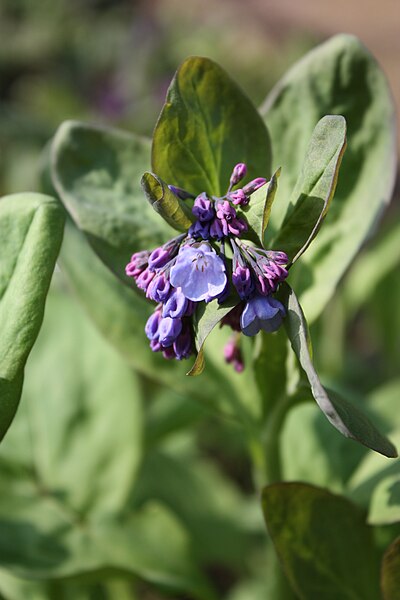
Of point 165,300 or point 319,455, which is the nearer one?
point 165,300

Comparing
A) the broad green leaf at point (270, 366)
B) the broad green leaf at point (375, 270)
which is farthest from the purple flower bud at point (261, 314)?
the broad green leaf at point (375, 270)

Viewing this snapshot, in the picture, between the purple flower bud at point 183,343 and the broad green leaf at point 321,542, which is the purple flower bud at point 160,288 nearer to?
the purple flower bud at point 183,343

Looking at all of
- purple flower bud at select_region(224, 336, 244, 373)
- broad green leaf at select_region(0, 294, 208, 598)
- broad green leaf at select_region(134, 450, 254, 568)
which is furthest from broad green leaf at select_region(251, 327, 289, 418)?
broad green leaf at select_region(134, 450, 254, 568)

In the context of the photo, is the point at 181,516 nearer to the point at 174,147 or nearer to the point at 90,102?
the point at 174,147

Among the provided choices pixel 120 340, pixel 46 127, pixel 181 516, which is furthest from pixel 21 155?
pixel 120 340

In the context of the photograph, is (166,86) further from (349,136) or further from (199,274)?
(199,274)

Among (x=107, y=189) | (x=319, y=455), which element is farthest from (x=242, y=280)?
(x=319, y=455)

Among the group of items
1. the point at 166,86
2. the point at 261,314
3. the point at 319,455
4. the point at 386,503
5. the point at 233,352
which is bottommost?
the point at 166,86
